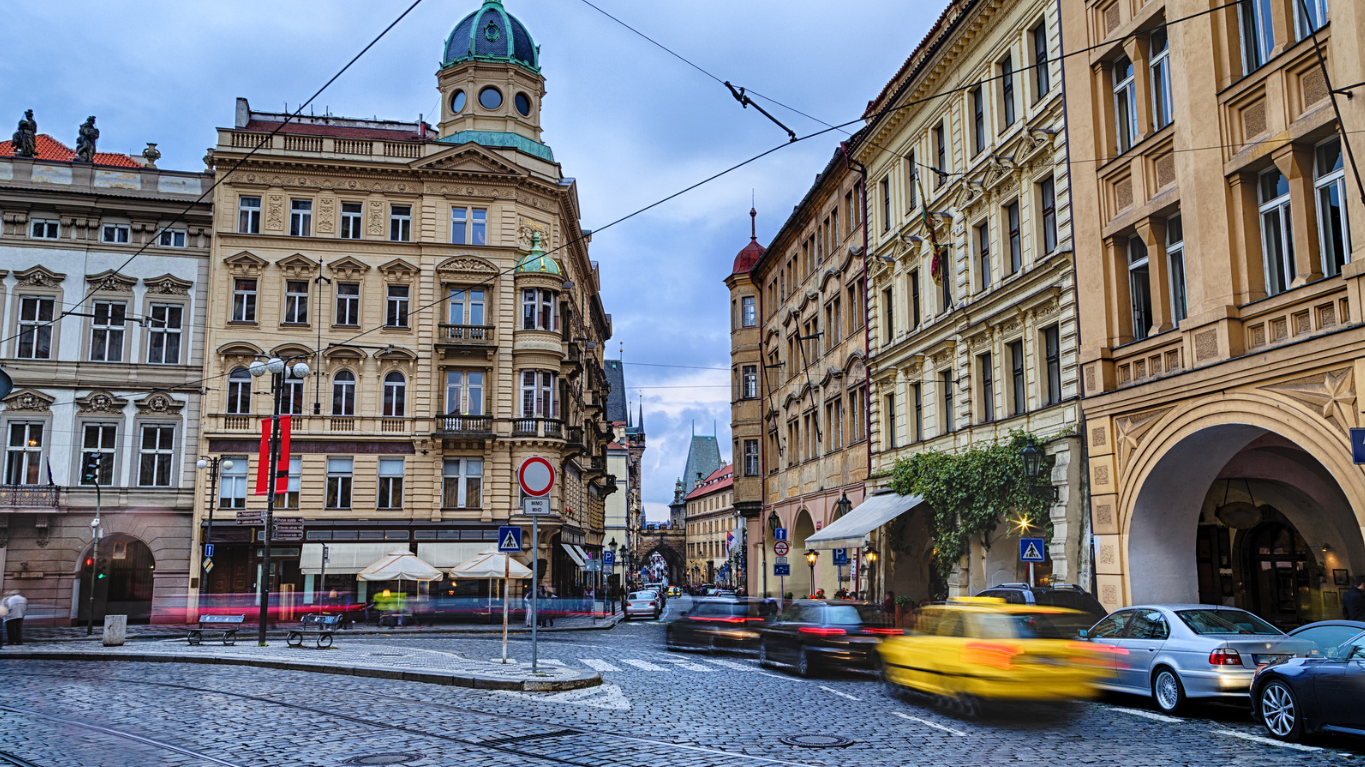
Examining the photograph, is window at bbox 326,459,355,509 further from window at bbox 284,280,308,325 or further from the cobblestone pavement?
the cobblestone pavement

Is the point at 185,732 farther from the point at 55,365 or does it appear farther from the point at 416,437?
the point at 55,365

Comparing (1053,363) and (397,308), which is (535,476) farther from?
(397,308)

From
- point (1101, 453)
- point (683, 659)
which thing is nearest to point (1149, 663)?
point (1101, 453)

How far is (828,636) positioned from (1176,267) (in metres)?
9.33

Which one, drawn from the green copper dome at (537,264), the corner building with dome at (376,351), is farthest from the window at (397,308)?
the green copper dome at (537,264)

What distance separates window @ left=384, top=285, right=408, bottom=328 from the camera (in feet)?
144

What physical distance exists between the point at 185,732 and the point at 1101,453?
16851 mm

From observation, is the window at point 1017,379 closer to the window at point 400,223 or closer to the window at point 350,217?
the window at point 400,223

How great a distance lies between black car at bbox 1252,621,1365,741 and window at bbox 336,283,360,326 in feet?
123

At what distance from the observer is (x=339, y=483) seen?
42.8 metres

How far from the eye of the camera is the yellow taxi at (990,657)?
12.2 metres

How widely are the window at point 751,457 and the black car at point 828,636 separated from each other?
30.6 metres

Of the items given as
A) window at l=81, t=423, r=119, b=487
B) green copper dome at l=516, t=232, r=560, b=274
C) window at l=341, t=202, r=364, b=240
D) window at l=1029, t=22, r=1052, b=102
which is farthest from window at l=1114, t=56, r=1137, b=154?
window at l=81, t=423, r=119, b=487

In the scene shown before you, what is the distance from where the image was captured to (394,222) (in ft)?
Result: 146
